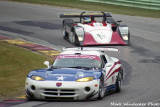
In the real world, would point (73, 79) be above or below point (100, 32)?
above

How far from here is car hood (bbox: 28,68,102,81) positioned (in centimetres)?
1169

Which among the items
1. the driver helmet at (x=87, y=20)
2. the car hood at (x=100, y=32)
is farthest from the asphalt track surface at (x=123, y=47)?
the driver helmet at (x=87, y=20)

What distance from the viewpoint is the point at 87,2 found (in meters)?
41.4

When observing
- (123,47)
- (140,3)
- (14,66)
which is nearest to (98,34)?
(123,47)

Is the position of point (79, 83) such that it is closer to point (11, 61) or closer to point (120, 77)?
point (120, 77)

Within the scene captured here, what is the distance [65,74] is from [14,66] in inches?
271

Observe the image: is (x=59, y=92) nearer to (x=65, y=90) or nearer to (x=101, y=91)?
(x=65, y=90)

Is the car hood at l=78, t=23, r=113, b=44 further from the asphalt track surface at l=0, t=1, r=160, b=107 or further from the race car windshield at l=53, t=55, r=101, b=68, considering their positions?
the race car windshield at l=53, t=55, r=101, b=68

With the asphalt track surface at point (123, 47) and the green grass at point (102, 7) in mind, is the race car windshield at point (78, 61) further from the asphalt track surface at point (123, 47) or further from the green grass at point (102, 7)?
the green grass at point (102, 7)

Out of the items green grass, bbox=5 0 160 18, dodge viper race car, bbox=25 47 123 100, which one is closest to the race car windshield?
dodge viper race car, bbox=25 47 123 100

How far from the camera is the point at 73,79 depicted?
1162cm

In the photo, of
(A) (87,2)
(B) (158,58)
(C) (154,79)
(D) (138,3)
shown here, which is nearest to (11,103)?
(C) (154,79)

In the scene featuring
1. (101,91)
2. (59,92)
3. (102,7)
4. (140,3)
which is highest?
(59,92)

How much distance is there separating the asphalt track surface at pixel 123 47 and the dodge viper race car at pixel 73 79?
0.20 meters
